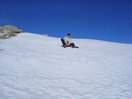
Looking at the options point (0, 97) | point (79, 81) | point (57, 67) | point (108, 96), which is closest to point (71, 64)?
point (57, 67)

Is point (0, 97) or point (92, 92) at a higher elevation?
point (92, 92)

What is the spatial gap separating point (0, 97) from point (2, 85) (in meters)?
0.90

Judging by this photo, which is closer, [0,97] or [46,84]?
[0,97]

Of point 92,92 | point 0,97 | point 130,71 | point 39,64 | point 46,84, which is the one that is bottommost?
point 0,97

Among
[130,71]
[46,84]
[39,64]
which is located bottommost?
[46,84]

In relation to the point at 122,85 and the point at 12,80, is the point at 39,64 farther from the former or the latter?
the point at 122,85

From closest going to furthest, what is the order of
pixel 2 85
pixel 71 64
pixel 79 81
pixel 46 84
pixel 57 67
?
pixel 2 85, pixel 46 84, pixel 79 81, pixel 57 67, pixel 71 64

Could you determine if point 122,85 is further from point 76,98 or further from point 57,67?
point 57,67

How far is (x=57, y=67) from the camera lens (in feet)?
24.7

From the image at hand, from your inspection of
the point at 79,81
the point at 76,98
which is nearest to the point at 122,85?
the point at 79,81

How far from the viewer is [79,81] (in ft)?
18.6

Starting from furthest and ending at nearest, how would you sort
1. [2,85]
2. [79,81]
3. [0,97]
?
[79,81] < [2,85] < [0,97]

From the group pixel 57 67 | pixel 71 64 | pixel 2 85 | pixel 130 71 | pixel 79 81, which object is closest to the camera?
pixel 2 85

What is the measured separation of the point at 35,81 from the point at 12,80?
2.59 feet
